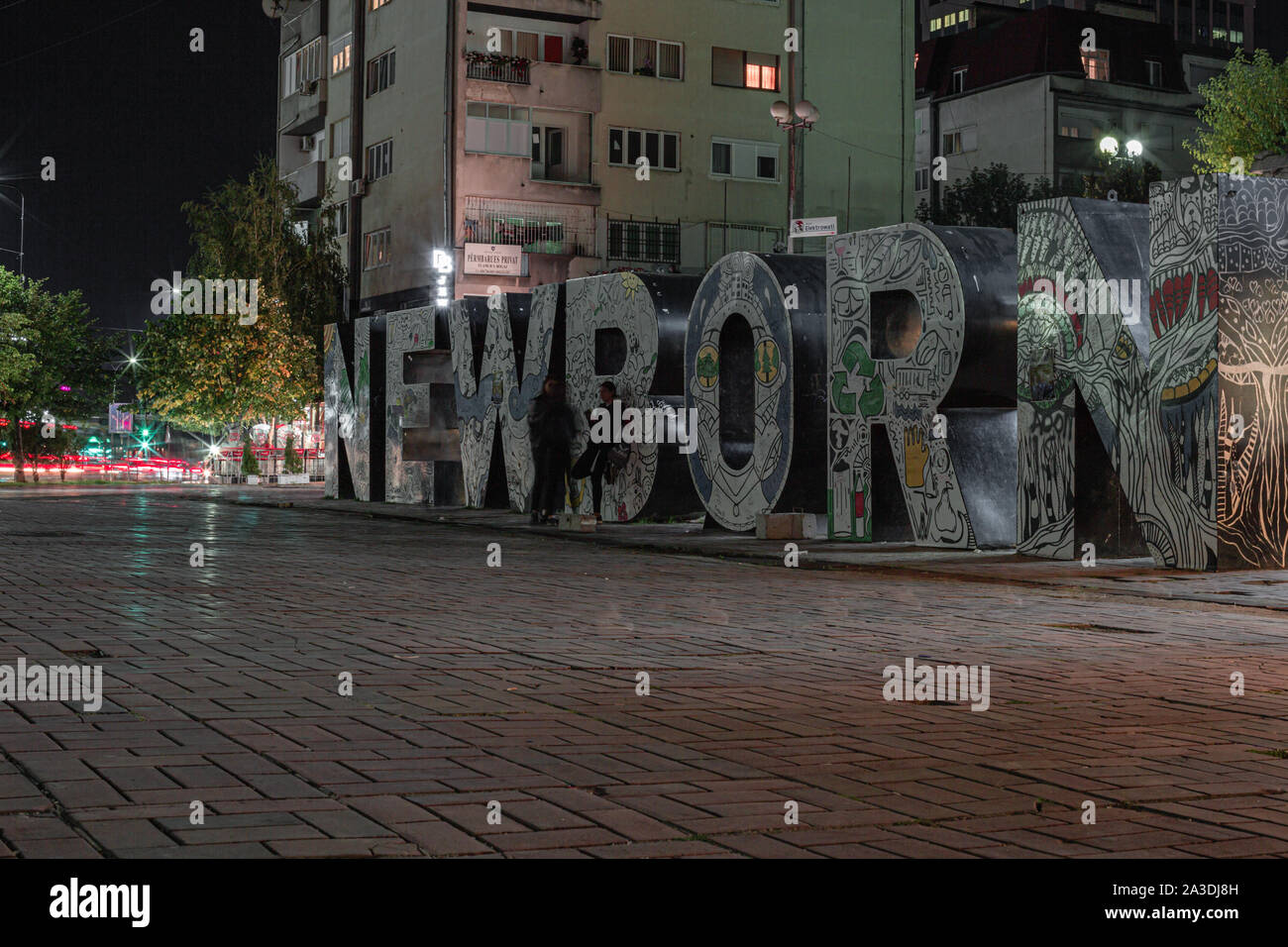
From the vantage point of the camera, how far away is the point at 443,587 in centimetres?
1389

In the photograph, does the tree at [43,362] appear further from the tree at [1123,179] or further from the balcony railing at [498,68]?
the tree at [1123,179]

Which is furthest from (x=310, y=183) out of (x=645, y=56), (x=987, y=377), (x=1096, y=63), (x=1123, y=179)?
(x=987, y=377)

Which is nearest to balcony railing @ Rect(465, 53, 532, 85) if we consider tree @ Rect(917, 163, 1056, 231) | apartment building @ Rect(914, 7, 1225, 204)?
tree @ Rect(917, 163, 1056, 231)

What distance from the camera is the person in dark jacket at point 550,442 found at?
23797 millimetres

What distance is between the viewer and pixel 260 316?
49.2 m

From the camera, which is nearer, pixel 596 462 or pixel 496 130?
pixel 596 462

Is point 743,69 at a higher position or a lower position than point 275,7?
lower

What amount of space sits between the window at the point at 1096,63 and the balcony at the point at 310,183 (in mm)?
32925

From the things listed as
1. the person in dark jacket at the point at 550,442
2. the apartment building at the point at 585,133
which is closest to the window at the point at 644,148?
the apartment building at the point at 585,133

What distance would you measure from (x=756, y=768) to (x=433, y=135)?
44.6 meters

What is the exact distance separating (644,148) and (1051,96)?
2339cm

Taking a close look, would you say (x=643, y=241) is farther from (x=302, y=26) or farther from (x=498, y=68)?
(x=302, y=26)
